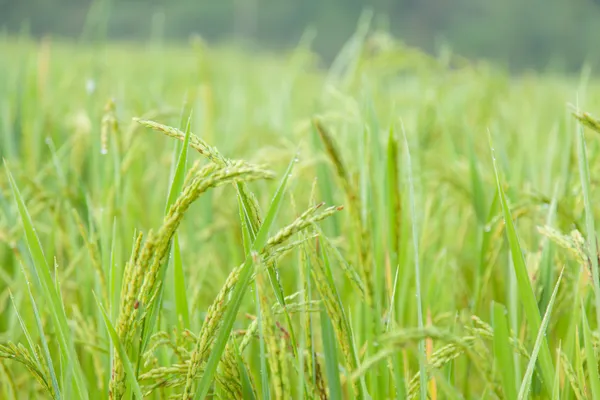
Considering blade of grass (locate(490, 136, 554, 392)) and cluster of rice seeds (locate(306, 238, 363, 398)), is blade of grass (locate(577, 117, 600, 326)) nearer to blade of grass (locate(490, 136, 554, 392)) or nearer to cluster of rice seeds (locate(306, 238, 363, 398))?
blade of grass (locate(490, 136, 554, 392))

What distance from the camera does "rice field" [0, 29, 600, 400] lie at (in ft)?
0.95

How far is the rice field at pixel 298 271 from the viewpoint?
0.29 m

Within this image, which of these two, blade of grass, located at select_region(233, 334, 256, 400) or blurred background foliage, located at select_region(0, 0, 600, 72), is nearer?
blade of grass, located at select_region(233, 334, 256, 400)

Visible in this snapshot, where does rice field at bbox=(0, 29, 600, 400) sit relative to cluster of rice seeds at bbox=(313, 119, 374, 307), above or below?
below

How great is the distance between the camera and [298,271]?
0.54 metres

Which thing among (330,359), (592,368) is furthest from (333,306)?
(592,368)

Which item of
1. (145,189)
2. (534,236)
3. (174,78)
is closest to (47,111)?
(145,189)

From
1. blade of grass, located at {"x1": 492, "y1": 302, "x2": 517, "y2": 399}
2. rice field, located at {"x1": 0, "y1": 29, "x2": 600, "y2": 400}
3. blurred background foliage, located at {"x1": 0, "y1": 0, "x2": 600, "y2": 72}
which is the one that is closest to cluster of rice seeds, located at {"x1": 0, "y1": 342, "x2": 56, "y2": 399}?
rice field, located at {"x1": 0, "y1": 29, "x2": 600, "y2": 400}

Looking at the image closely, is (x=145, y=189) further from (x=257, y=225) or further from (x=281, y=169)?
(x=257, y=225)

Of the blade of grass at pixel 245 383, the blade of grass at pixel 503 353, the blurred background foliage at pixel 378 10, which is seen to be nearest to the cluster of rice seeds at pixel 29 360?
the blade of grass at pixel 245 383

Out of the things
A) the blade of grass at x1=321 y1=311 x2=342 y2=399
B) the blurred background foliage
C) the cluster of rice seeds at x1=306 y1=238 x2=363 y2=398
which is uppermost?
the blurred background foliage

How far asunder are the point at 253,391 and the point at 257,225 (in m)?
0.10

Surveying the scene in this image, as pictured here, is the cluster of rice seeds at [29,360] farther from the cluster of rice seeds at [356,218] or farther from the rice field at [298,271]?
the cluster of rice seeds at [356,218]

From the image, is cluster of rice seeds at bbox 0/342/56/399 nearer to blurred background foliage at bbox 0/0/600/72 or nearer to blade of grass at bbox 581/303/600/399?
blade of grass at bbox 581/303/600/399
